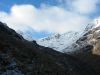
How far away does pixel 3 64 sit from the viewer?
58125 mm

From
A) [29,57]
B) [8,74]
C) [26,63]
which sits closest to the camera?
[8,74]

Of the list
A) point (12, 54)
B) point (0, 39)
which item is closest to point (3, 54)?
point (12, 54)

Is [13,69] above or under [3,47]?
under

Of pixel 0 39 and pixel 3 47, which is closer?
pixel 3 47

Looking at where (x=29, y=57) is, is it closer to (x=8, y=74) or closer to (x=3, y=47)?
(x=3, y=47)

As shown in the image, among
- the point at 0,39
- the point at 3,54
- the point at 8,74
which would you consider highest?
the point at 0,39

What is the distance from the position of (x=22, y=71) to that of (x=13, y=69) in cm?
175

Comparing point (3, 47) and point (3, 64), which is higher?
point (3, 47)

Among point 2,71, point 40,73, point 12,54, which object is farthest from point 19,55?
point 2,71

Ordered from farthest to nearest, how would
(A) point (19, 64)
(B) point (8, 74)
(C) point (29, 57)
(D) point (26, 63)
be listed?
(C) point (29, 57), (D) point (26, 63), (A) point (19, 64), (B) point (8, 74)

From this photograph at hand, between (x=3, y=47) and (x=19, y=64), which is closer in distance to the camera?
(x=19, y=64)

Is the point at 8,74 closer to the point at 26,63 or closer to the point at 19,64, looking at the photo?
the point at 19,64

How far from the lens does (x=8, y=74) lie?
55000 millimetres

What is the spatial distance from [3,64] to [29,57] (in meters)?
14.6
